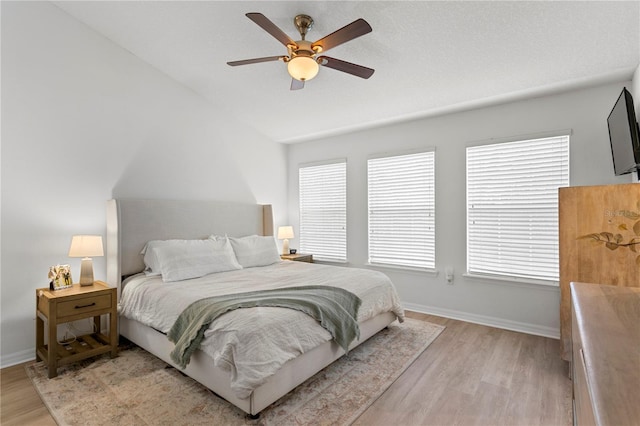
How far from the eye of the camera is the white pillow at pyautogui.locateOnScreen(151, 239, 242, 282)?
3241 millimetres

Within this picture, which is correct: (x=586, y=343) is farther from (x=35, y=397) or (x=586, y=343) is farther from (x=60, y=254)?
(x=60, y=254)

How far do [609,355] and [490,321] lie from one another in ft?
11.0

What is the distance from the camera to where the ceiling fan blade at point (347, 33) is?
203 cm

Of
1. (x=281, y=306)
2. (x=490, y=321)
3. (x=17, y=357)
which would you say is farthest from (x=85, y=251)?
(x=490, y=321)

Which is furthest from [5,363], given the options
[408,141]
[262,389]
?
[408,141]

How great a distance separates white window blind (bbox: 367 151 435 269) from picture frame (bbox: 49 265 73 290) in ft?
11.7

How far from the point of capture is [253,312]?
7.18ft

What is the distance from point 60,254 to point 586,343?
3.97m

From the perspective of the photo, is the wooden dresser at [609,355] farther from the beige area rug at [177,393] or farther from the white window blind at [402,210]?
the white window blind at [402,210]

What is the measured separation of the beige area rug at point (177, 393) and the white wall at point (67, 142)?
2.83 ft

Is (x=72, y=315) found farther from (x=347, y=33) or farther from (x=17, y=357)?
(x=347, y=33)

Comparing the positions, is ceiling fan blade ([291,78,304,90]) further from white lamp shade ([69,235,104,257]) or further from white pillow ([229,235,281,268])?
white lamp shade ([69,235,104,257])

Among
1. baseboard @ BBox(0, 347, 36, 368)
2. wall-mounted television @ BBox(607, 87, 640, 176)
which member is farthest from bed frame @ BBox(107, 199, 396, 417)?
wall-mounted television @ BBox(607, 87, 640, 176)

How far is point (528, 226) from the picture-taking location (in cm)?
352
